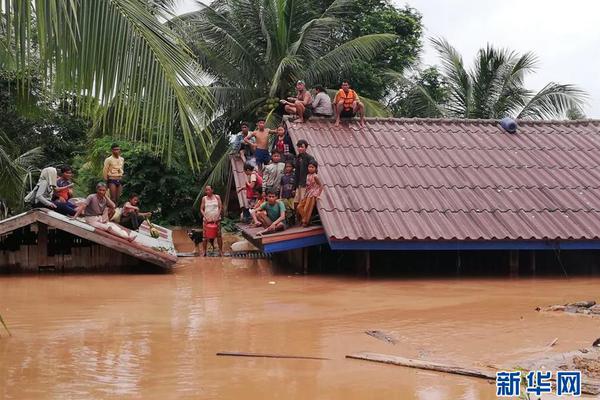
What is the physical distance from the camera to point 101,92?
5.13 m

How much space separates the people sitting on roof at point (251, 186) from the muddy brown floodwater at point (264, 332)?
2.71 meters

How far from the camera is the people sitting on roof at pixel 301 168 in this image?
1252cm

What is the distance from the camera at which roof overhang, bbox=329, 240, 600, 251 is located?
1146cm

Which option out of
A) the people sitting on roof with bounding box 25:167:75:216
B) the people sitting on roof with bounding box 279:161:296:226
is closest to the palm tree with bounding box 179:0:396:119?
the people sitting on roof with bounding box 279:161:296:226

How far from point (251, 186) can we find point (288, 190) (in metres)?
1.77

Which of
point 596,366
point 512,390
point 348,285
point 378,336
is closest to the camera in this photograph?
point 512,390

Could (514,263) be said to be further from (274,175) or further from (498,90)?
(498,90)

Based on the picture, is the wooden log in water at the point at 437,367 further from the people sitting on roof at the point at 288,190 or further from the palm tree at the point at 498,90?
the palm tree at the point at 498,90

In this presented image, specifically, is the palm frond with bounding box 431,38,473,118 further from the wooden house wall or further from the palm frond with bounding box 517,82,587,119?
the wooden house wall

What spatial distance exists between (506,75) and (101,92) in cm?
1921

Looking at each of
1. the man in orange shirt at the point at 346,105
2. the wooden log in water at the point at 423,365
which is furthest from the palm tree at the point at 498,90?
the wooden log in water at the point at 423,365

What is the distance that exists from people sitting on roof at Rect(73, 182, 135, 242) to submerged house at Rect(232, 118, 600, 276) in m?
2.18

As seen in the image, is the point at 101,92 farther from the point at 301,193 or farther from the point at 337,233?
the point at 301,193

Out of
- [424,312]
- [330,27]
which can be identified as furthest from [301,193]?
[330,27]
